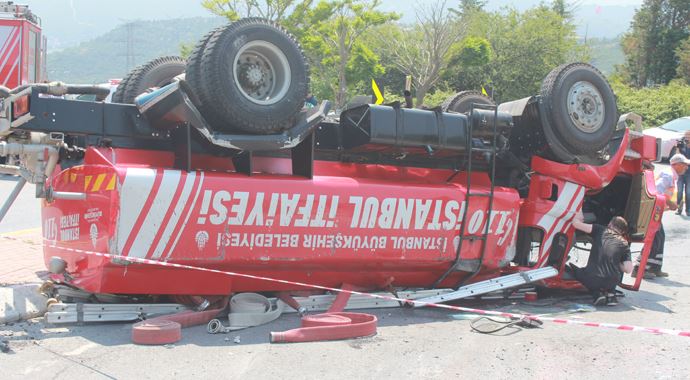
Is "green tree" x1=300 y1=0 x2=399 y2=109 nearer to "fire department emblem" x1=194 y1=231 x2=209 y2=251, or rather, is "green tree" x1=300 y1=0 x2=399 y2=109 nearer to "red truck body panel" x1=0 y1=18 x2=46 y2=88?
"red truck body panel" x1=0 y1=18 x2=46 y2=88

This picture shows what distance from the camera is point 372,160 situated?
6383 mm

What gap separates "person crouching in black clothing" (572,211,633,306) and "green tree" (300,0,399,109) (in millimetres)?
27665

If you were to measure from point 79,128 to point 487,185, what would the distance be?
3.56 meters

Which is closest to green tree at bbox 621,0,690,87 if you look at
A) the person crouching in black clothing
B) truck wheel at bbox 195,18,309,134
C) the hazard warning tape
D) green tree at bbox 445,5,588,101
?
green tree at bbox 445,5,588,101

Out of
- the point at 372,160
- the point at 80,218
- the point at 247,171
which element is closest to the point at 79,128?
the point at 80,218

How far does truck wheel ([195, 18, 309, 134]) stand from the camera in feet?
16.9

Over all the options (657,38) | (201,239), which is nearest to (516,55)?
(657,38)

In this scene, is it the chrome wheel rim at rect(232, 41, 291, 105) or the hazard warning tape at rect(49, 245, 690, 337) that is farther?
the chrome wheel rim at rect(232, 41, 291, 105)

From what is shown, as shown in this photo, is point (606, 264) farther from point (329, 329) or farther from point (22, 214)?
point (22, 214)

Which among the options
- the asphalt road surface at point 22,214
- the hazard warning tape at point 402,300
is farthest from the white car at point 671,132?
the hazard warning tape at point 402,300

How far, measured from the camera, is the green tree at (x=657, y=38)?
50.9m

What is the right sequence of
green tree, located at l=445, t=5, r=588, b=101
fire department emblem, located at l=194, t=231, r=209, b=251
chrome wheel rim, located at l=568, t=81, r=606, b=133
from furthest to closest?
green tree, located at l=445, t=5, r=588, b=101 < chrome wheel rim, located at l=568, t=81, r=606, b=133 < fire department emblem, located at l=194, t=231, r=209, b=251

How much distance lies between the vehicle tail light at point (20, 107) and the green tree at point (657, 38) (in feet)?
170

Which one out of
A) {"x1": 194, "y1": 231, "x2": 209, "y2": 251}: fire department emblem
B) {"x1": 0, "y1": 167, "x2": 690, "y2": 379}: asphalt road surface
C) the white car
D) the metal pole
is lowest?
{"x1": 0, "y1": 167, "x2": 690, "y2": 379}: asphalt road surface
